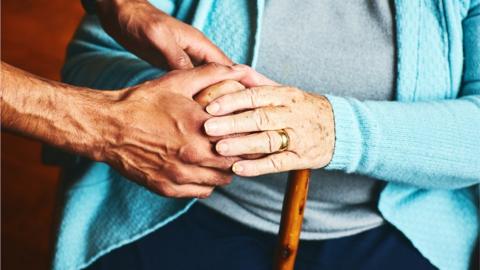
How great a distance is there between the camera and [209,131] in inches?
29.1

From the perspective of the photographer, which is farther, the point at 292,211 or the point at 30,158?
the point at 30,158

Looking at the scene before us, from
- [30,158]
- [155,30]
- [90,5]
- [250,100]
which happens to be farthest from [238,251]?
[30,158]

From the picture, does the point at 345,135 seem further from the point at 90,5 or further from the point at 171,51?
the point at 90,5

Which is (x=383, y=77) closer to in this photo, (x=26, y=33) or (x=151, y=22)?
(x=151, y=22)

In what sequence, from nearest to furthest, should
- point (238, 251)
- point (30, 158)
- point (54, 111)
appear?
point (54, 111)
point (238, 251)
point (30, 158)

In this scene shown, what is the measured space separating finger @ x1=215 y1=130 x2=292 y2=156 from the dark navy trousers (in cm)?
28

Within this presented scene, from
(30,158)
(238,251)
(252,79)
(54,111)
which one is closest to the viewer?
(54,111)

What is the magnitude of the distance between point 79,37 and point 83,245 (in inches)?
Result: 16.9

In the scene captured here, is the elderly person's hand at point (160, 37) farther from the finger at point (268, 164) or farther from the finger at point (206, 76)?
the finger at point (268, 164)

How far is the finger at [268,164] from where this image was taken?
29.3 inches

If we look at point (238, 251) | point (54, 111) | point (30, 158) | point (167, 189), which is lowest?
point (30, 158)

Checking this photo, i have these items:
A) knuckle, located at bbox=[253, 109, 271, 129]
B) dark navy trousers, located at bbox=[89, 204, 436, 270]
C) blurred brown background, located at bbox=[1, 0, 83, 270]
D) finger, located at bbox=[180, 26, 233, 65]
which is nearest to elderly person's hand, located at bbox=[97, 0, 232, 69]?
finger, located at bbox=[180, 26, 233, 65]

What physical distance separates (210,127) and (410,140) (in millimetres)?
325

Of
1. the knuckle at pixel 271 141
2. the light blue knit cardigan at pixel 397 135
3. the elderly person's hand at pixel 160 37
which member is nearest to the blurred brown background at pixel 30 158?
the light blue knit cardigan at pixel 397 135
